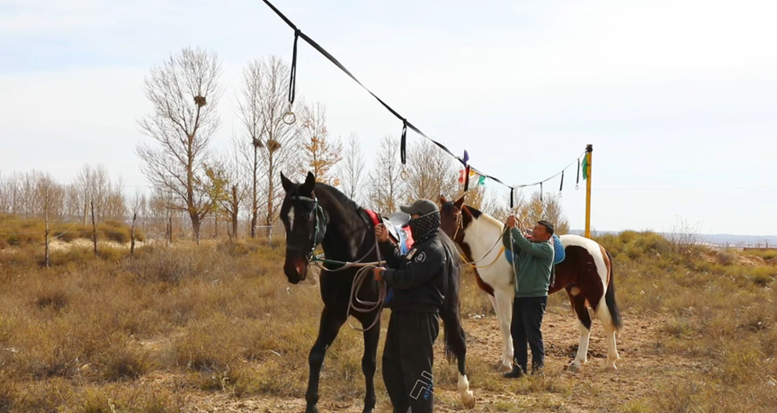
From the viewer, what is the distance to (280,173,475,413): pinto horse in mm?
4797

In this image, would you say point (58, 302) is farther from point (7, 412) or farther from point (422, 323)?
point (422, 323)

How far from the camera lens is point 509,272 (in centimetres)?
768

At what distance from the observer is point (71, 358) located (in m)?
6.75

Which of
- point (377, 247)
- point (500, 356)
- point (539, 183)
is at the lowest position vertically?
point (500, 356)

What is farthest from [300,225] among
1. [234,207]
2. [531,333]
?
[234,207]

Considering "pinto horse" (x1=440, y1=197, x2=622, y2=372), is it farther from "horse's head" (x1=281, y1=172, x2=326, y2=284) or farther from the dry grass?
the dry grass

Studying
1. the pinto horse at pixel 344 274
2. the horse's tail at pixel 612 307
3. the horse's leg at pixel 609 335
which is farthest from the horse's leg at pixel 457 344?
the horse's tail at pixel 612 307

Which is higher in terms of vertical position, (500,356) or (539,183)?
(539,183)

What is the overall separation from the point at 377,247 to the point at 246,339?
3.58m

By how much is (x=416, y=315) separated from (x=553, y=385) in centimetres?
293

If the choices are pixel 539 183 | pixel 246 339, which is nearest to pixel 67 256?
pixel 246 339

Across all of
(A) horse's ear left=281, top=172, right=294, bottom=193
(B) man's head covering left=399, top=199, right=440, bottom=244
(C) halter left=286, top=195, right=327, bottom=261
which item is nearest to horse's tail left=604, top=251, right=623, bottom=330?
(B) man's head covering left=399, top=199, right=440, bottom=244

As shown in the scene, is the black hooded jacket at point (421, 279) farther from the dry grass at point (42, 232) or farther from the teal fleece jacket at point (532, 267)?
the dry grass at point (42, 232)

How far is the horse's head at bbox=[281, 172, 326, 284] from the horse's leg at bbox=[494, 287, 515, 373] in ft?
12.0
